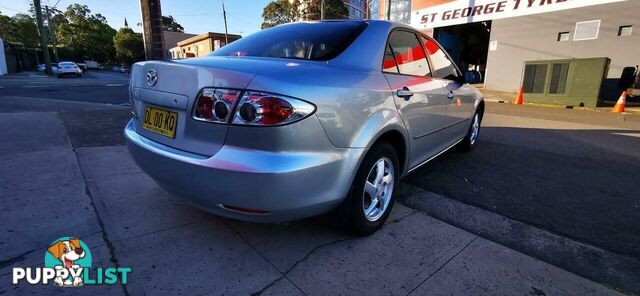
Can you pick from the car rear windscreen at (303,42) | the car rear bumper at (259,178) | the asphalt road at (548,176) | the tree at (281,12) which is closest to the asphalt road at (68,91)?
the asphalt road at (548,176)

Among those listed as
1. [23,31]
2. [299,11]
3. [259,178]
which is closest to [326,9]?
[299,11]

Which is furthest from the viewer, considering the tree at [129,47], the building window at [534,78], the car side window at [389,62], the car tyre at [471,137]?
the tree at [129,47]

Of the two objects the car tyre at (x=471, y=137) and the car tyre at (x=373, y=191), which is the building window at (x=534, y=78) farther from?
the car tyre at (x=373, y=191)

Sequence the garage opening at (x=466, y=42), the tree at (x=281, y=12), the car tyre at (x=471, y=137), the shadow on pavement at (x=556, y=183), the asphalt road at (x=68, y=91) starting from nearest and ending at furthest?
the shadow on pavement at (x=556, y=183) → the car tyre at (x=471, y=137) → the asphalt road at (x=68, y=91) → the garage opening at (x=466, y=42) → the tree at (x=281, y=12)

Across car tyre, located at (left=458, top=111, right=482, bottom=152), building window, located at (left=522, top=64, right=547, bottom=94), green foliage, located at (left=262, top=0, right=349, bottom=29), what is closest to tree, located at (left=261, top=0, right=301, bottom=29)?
green foliage, located at (left=262, top=0, right=349, bottom=29)

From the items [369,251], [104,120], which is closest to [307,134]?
[369,251]

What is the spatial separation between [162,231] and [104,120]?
494 cm

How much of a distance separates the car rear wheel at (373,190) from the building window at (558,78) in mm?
11610

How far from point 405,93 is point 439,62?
46.5 inches

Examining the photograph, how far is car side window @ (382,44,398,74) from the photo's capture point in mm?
2440

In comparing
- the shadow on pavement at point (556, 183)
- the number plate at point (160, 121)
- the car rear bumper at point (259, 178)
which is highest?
the number plate at point (160, 121)

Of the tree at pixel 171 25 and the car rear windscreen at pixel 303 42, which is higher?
the tree at pixel 171 25

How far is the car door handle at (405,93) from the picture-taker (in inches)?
96.2

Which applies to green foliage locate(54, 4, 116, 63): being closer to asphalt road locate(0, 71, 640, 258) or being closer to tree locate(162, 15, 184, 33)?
tree locate(162, 15, 184, 33)
